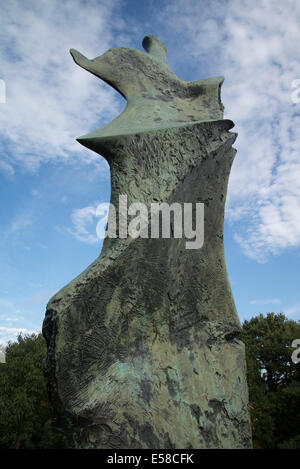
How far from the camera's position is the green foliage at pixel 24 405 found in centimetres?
1343

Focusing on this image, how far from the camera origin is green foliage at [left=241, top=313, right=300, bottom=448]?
14.9m

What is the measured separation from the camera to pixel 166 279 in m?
3.38

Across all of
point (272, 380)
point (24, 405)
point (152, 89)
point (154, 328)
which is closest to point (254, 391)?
point (272, 380)

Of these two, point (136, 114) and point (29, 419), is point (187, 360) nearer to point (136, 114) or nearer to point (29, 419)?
point (136, 114)

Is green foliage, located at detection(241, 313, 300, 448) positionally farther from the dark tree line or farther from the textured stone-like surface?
the textured stone-like surface

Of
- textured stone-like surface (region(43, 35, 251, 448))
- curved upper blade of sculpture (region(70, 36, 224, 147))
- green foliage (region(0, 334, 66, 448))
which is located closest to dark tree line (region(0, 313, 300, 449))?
green foliage (region(0, 334, 66, 448))

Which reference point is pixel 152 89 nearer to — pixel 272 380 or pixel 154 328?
pixel 154 328

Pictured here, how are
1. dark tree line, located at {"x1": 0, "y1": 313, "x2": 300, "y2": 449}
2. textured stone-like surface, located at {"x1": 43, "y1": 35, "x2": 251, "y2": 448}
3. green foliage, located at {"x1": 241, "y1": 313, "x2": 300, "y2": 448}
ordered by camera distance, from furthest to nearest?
green foliage, located at {"x1": 241, "y1": 313, "x2": 300, "y2": 448}, dark tree line, located at {"x1": 0, "y1": 313, "x2": 300, "y2": 449}, textured stone-like surface, located at {"x1": 43, "y1": 35, "x2": 251, "y2": 448}

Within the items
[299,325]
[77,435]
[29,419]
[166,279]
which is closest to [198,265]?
[166,279]

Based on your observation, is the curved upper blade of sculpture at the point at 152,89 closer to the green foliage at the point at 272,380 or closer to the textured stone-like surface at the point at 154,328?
the textured stone-like surface at the point at 154,328

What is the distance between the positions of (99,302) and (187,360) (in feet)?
3.17

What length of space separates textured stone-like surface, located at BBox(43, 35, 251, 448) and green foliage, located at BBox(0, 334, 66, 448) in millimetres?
11423

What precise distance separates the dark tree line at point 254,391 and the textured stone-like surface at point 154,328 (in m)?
11.3

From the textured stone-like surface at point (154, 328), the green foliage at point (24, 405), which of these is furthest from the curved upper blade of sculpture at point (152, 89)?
the green foliage at point (24, 405)
